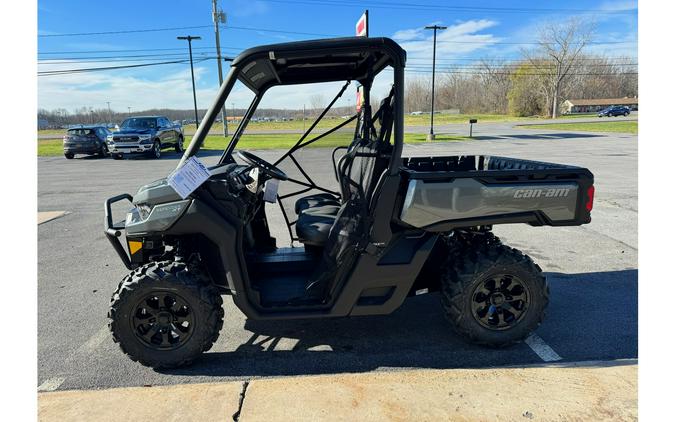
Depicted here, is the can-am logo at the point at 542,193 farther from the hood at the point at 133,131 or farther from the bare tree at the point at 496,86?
the bare tree at the point at 496,86

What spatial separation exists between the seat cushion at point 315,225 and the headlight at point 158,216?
0.99 meters

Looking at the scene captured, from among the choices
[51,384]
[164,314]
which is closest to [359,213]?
[164,314]

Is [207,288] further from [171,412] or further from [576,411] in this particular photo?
[576,411]

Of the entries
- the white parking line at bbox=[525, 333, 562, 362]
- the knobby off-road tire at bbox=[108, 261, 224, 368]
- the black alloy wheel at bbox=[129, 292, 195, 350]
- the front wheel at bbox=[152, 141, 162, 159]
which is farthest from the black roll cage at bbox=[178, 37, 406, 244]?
the front wheel at bbox=[152, 141, 162, 159]

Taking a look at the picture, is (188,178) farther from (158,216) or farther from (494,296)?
(494,296)

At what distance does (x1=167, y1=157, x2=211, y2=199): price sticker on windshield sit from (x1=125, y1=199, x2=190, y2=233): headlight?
0.36 feet

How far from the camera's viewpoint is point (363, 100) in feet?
11.5

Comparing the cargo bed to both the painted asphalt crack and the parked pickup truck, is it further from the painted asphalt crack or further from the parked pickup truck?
the parked pickup truck

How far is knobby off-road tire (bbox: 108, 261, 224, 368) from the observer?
2650 mm

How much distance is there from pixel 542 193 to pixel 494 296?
79 centimetres

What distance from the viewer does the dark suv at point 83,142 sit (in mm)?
18312

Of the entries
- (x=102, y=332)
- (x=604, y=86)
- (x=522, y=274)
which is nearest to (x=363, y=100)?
(x=522, y=274)

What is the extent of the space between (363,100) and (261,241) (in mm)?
1547

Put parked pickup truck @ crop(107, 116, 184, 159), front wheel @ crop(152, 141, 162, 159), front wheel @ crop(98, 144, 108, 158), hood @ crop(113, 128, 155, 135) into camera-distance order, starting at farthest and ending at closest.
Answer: front wheel @ crop(98, 144, 108, 158)
front wheel @ crop(152, 141, 162, 159)
hood @ crop(113, 128, 155, 135)
parked pickup truck @ crop(107, 116, 184, 159)
